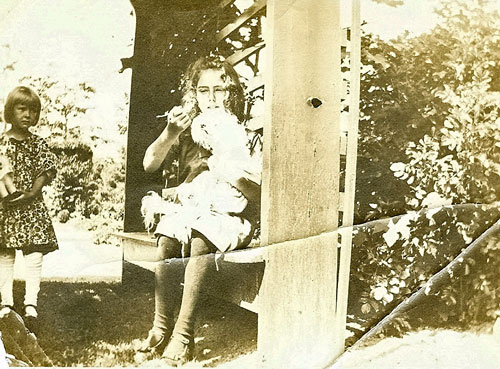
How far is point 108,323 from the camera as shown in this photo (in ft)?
2.76

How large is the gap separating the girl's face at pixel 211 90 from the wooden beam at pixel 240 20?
0.05m

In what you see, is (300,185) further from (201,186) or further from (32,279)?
(32,279)

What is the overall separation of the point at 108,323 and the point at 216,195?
25 centimetres

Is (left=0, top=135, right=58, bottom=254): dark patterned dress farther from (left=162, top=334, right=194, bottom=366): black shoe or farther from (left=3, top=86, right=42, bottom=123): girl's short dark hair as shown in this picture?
(left=162, top=334, right=194, bottom=366): black shoe

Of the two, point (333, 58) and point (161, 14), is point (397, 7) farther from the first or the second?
point (161, 14)

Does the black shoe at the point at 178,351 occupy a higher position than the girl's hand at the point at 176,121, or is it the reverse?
the girl's hand at the point at 176,121

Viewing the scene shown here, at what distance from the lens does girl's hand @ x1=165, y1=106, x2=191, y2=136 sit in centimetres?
85

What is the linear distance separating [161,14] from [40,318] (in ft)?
1.63

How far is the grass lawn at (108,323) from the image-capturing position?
0.84 meters

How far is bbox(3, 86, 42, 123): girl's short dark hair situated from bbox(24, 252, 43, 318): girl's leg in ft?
0.69

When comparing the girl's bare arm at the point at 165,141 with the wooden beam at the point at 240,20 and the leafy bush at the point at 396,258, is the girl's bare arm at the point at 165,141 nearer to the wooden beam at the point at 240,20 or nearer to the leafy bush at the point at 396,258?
the wooden beam at the point at 240,20

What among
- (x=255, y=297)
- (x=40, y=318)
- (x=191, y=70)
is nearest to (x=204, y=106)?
(x=191, y=70)

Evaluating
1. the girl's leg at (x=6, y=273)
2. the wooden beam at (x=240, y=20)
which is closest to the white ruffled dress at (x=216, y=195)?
the wooden beam at (x=240, y=20)

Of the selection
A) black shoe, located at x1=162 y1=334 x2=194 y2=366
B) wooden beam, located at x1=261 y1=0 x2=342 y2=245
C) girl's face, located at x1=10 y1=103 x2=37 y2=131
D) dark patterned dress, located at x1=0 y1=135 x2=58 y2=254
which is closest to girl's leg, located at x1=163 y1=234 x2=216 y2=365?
black shoe, located at x1=162 y1=334 x2=194 y2=366
